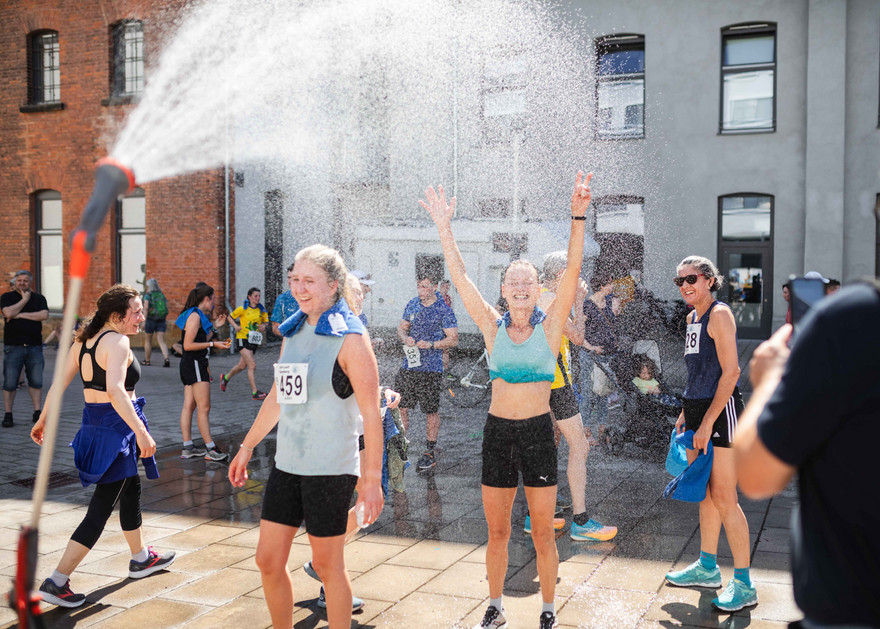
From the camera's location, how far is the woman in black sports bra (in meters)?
4.51

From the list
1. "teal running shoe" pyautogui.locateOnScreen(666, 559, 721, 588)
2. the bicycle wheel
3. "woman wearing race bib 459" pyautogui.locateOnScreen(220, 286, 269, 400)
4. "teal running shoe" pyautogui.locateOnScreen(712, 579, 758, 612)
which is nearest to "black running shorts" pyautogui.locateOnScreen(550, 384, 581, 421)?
"teal running shoe" pyautogui.locateOnScreen(666, 559, 721, 588)

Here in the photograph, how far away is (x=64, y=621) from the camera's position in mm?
4148

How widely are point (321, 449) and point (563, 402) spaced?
A: 7.93ft

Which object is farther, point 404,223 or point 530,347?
point 404,223

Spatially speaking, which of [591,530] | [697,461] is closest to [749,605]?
[697,461]

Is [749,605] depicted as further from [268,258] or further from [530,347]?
[268,258]

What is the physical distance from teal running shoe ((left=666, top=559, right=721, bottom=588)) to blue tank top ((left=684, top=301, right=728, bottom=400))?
3.21 ft

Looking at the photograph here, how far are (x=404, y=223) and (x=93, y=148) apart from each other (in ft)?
25.6

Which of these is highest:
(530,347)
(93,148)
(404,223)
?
(93,148)

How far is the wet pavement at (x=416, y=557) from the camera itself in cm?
419

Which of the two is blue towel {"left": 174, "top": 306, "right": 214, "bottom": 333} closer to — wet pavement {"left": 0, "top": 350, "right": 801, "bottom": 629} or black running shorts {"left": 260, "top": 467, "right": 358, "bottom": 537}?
wet pavement {"left": 0, "top": 350, "right": 801, "bottom": 629}

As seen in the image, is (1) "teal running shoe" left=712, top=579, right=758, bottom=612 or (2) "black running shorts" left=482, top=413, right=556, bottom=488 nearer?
(2) "black running shorts" left=482, top=413, right=556, bottom=488

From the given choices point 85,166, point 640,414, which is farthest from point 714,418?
point 85,166

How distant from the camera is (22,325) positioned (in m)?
9.74
